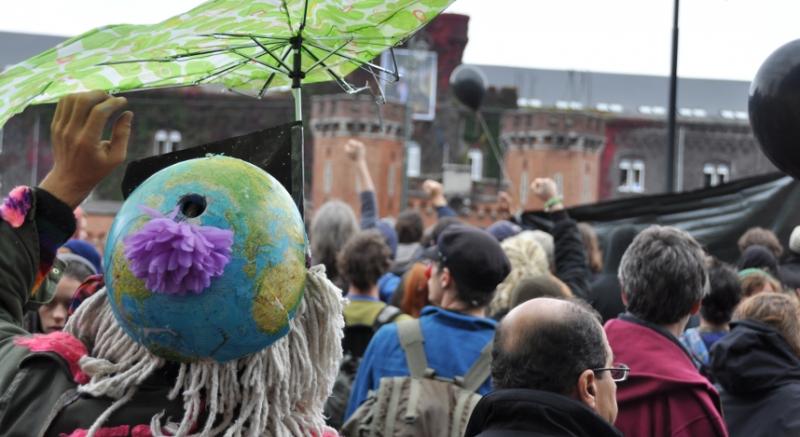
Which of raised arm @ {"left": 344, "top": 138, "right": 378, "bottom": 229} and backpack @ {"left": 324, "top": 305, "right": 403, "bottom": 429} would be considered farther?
raised arm @ {"left": 344, "top": 138, "right": 378, "bottom": 229}

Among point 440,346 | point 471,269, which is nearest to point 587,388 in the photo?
point 440,346

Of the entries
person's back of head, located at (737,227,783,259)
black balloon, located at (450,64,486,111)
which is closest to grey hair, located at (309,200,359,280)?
person's back of head, located at (737,227,783,259)

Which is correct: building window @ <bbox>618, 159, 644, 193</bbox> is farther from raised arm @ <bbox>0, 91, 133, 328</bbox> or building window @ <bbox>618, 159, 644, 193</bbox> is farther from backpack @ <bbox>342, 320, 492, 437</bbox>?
raised arm @ <bbox>0, 91, 133, 328</bbox>

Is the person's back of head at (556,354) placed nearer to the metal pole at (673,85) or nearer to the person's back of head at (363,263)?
the person's back of head at (363,263)

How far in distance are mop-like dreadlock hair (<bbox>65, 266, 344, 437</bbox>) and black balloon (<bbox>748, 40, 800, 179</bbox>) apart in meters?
1.52

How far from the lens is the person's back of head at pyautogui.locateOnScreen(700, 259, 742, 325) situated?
4.82 meters

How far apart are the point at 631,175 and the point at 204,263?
188 feet

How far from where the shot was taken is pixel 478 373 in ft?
13.0

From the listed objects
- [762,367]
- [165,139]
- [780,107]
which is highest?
[780,107]

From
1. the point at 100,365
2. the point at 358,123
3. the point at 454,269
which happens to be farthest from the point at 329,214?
the point at 358,123

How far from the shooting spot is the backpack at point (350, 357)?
4898 millimetres

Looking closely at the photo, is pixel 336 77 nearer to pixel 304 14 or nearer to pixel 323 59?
pixel 323 59

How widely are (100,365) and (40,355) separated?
0.44 ft

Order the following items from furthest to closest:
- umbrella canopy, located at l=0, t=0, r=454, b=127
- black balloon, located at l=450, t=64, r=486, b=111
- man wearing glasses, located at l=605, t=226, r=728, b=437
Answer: black balloon, located at l=450, t=64, r=486, b=111 < man wearing glasses, located at l=605, t=226, r=728, b=437 < umbrella canopy, located at l=0, t=0, r=454, b=127
